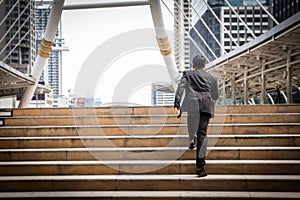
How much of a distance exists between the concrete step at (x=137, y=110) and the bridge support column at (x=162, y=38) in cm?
677

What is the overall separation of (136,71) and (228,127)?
5.81 ft

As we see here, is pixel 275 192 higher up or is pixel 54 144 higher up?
pixel 54 144

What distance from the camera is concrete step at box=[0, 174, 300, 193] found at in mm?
4957

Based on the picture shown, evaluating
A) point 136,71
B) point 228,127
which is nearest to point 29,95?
point 136,71

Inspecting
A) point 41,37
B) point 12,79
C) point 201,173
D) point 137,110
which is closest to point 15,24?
point 41,37

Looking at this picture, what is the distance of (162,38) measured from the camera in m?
14.4

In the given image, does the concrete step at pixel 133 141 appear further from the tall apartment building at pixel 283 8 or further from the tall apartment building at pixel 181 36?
the tall apartment building at pixel 283 8

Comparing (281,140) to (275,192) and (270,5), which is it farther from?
(270,5)

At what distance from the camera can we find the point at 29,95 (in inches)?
645

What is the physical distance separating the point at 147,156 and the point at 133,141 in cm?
44

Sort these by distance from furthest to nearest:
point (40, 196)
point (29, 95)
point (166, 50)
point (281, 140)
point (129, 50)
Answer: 1. point (29, 95)
2. point (166, 50)
3. point (129, 50)
4. point (281, 140)
5. point (40, 196)

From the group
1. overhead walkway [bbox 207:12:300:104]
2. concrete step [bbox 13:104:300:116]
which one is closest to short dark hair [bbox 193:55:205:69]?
concrete step [bbox 13:104:300:116]

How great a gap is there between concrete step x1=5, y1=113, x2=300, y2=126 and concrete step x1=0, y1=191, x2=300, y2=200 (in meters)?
2.17

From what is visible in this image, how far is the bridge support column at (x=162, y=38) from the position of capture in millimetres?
13992
